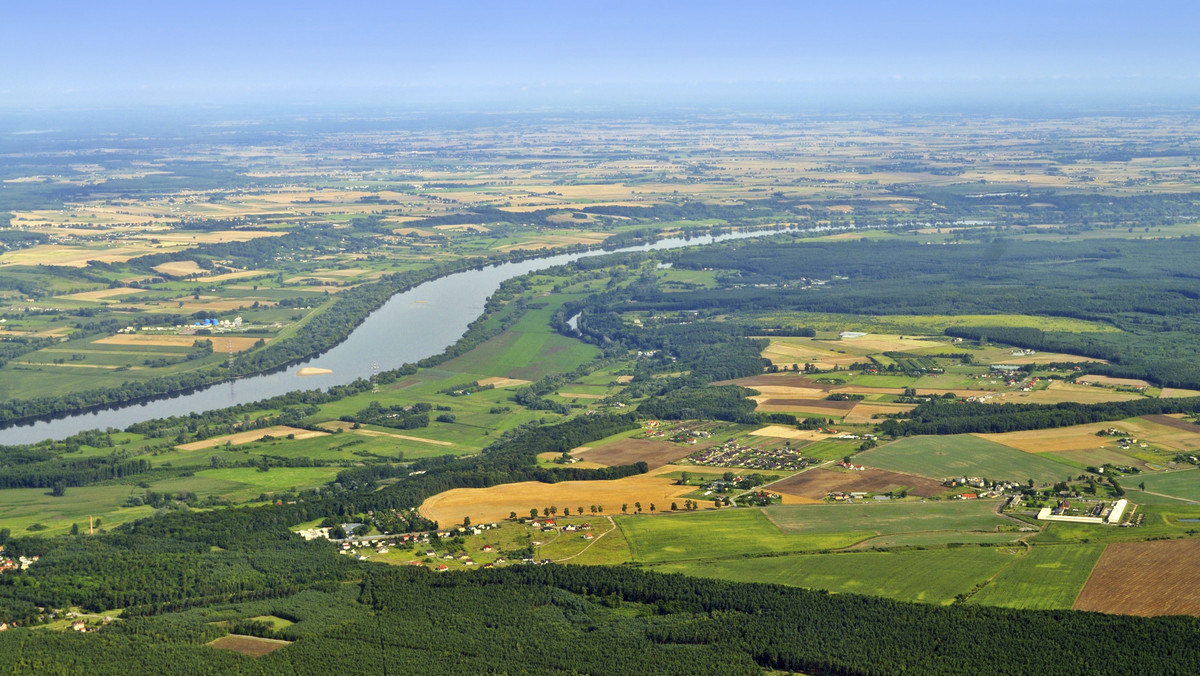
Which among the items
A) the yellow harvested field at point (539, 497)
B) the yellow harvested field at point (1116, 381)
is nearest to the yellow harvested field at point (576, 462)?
the yellow harvested field at point (539, 497)

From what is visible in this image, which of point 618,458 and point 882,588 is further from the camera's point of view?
point 618,458

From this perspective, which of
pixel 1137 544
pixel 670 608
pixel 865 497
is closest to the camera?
pixel 670 608

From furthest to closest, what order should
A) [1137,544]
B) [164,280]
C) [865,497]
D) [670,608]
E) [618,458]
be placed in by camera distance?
[164,280], [618,458], [865,497], [1137,544], [670,608]

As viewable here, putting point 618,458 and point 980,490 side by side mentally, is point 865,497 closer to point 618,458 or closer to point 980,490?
point 980,490

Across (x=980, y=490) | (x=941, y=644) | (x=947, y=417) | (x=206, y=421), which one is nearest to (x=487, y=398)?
(x=206, y=421)

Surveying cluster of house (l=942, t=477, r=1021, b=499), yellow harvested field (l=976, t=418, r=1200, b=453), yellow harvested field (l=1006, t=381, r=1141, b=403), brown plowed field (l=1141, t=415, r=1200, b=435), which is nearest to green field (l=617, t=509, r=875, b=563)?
cluster of house (l=942, t=477, r=1021, b=499)

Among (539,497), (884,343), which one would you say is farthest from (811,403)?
(539,497)

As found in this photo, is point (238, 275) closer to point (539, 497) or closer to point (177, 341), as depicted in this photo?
point (177, 341)

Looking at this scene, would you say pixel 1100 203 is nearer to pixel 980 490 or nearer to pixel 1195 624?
pixel 980 490
